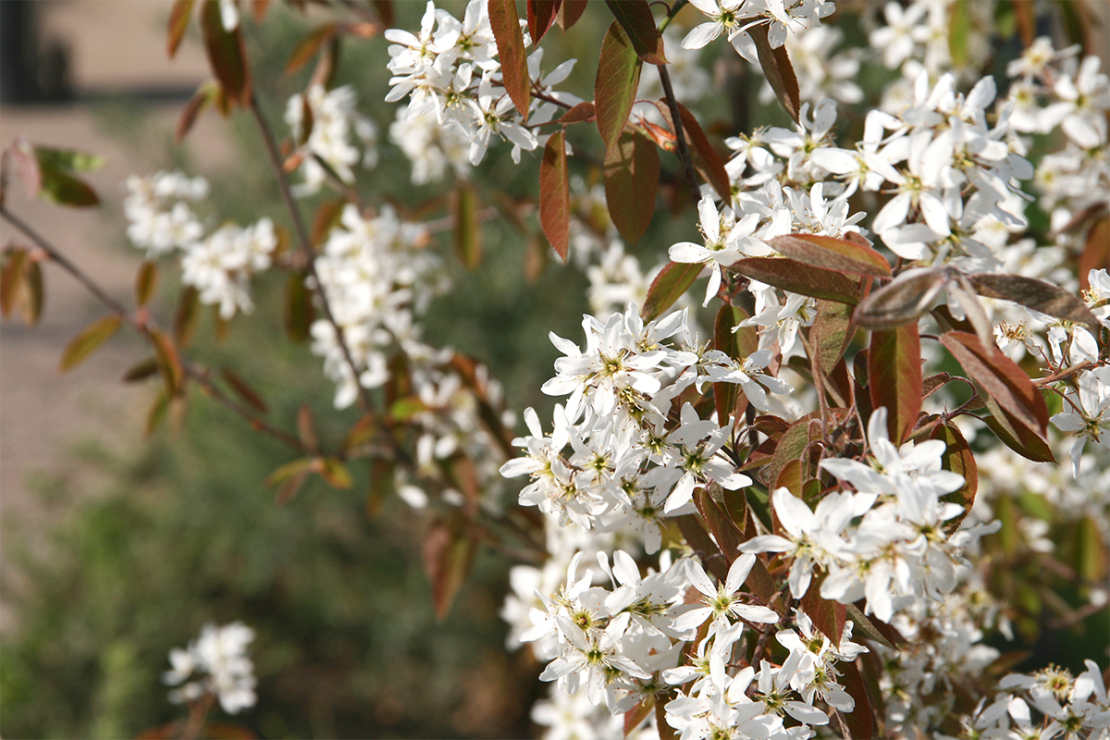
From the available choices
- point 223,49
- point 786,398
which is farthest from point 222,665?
point 786,398

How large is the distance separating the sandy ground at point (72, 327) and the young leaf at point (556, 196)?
2672mm

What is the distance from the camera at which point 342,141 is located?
1726 millimetres

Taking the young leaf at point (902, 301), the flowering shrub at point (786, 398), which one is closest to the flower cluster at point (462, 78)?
the flowering shrub at point (786, 398)

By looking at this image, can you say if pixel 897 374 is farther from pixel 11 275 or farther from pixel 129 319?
pixel 11 275

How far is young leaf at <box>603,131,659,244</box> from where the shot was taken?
84cm

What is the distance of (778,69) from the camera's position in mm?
781

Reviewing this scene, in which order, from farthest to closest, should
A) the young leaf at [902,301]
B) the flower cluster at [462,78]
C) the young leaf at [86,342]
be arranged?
the young leaf at [86,342], the flower cluster at [462,78], the young leaf at [902,301]

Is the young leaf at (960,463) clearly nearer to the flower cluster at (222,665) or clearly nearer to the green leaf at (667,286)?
the green leaf at (667,286)

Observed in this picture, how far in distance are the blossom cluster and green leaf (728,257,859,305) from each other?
1248 mm

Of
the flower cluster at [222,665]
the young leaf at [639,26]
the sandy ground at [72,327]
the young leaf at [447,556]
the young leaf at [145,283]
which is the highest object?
the young leaf at [639,26]

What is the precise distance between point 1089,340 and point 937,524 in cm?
24

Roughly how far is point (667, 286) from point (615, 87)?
0.19m

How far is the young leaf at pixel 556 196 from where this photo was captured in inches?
32.6

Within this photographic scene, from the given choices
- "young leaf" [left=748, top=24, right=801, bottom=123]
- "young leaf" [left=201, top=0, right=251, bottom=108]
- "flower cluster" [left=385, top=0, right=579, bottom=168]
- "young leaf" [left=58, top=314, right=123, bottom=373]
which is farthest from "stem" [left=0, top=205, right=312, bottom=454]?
"young leaf" [left=748, top=24, right=801, bottom=123]
